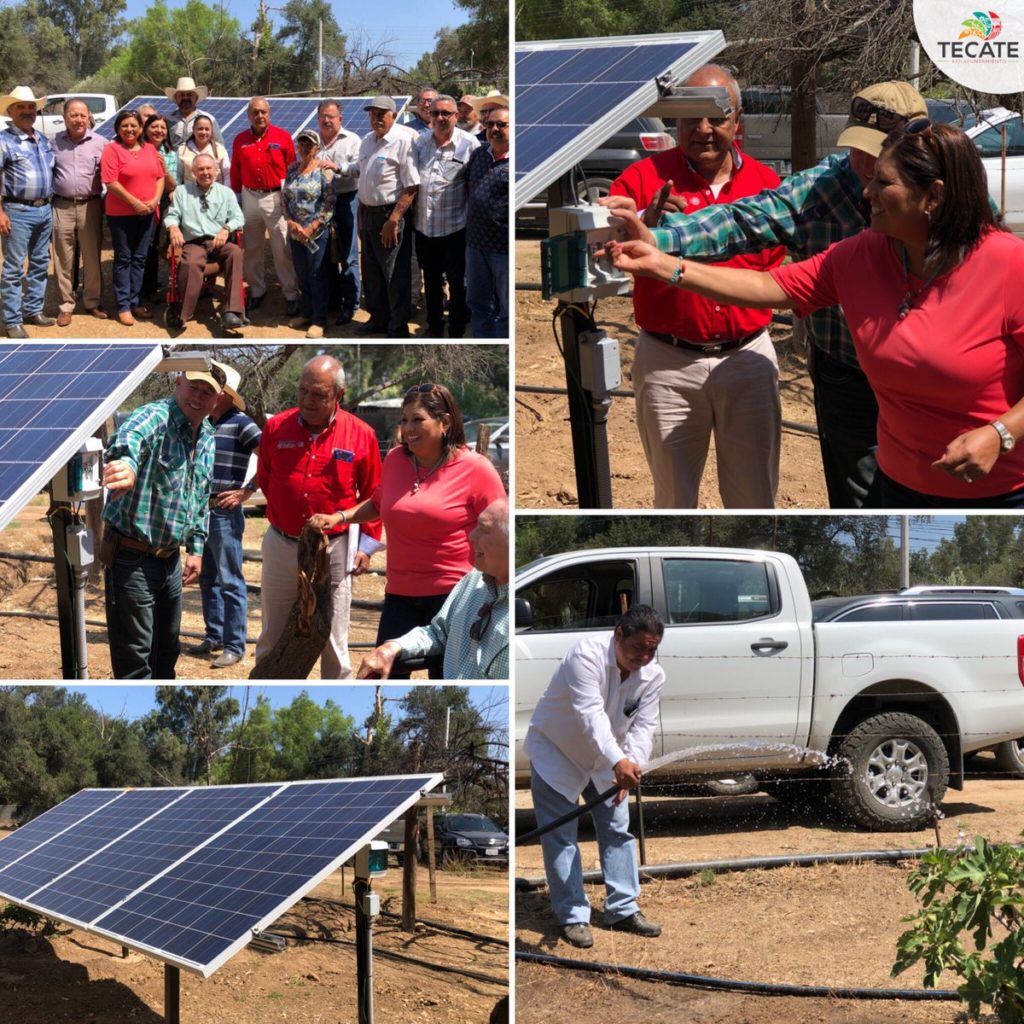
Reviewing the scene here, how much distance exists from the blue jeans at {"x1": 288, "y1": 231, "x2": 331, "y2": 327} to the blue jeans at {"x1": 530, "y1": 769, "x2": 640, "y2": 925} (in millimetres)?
4608

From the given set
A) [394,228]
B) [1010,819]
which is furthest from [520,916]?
[394,228]

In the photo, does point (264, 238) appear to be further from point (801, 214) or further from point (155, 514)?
point (801, 214)

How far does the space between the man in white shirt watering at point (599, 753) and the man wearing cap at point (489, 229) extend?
3.54 meters

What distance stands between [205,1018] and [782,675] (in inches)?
139

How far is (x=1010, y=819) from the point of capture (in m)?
4.27

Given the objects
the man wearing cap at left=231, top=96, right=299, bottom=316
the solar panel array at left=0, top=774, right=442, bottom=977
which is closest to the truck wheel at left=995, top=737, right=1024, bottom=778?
the solar panel array at left=0, top=774, right=442, bottom=977

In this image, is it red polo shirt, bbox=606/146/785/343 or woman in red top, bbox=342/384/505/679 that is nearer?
red polo shirt, bbox=606/146/785/343

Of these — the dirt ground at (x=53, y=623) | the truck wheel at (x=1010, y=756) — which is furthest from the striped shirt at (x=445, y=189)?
the truck wheel at (x=1010, y=756)

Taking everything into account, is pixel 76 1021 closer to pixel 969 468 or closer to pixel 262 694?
pixel 262 694

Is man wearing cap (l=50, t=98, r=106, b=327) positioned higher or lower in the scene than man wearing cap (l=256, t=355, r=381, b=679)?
higher

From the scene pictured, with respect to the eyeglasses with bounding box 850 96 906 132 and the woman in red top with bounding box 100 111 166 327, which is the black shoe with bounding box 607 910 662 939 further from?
the woman in red top with bounding box 100 111 166 327

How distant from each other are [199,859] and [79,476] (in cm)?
161

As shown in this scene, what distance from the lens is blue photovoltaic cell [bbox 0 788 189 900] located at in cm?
604

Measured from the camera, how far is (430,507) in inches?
185
